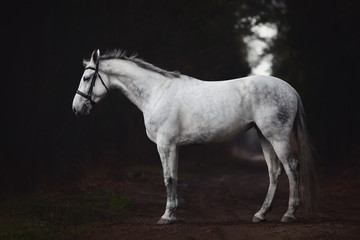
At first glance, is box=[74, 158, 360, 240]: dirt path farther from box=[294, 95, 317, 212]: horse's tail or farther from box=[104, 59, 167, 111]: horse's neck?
box=[104, 59, 167, 111]: horse's neck

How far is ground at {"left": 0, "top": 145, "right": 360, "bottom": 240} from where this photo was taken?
18.8 feet

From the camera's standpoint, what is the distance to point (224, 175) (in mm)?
15812

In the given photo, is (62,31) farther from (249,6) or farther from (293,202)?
(249,6)

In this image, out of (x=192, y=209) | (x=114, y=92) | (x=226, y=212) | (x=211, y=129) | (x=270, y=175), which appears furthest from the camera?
(x=114, y=92)

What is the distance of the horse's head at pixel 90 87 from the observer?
280 inches

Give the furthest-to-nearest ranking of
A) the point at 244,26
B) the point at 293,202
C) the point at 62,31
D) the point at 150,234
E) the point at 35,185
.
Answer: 1. the point at 244,26
2. the point at 62,31
3. the point at 35,185
4. the point at 293,202
5. the point at 150,234

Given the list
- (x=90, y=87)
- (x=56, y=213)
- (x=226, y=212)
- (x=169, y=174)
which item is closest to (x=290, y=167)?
(x=169, y=174)

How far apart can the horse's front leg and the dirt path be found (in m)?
0.20

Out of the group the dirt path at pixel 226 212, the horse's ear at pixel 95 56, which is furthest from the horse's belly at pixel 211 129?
the horse's ear at pixel 95 56

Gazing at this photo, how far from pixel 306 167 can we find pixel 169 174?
2197 mm

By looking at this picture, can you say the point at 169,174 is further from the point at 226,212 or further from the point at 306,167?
the point at 306,167

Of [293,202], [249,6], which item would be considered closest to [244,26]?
[249,6]

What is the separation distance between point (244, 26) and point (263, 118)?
1456cm

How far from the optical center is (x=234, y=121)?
6.60 m
